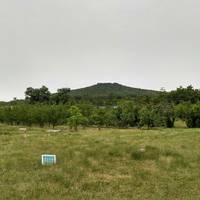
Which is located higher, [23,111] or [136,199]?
[23,111]

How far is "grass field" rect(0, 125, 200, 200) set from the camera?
14.4 meters

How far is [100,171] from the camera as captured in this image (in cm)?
1809

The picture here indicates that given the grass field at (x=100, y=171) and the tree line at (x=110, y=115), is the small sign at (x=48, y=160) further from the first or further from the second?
the tree line at (x=110, y=115)

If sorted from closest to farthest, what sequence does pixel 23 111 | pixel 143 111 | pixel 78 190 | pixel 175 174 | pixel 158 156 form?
1. pixel 78 190
2. pixel 175 174
3. pixel 158 156
4. pixel 143 111
5. pixel 23 111

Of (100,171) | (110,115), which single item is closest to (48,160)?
(100,171)

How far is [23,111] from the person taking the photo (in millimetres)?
88688

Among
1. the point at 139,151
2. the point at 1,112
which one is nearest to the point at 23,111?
the point at 1,112

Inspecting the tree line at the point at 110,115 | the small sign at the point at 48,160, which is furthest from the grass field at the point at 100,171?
the tree line at the point at 110,115

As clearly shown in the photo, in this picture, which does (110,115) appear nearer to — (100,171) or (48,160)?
(48,160)

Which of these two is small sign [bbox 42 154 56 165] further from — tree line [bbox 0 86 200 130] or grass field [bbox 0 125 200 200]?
tree line [bbox 0 86 200 130]

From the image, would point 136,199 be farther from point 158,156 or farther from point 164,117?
point 164,117

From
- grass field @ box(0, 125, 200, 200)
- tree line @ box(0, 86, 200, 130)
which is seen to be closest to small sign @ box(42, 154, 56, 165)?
grass field @ box(0, 125, 200, 200)

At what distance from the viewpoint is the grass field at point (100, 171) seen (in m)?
14.4

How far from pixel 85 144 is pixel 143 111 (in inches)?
2143
